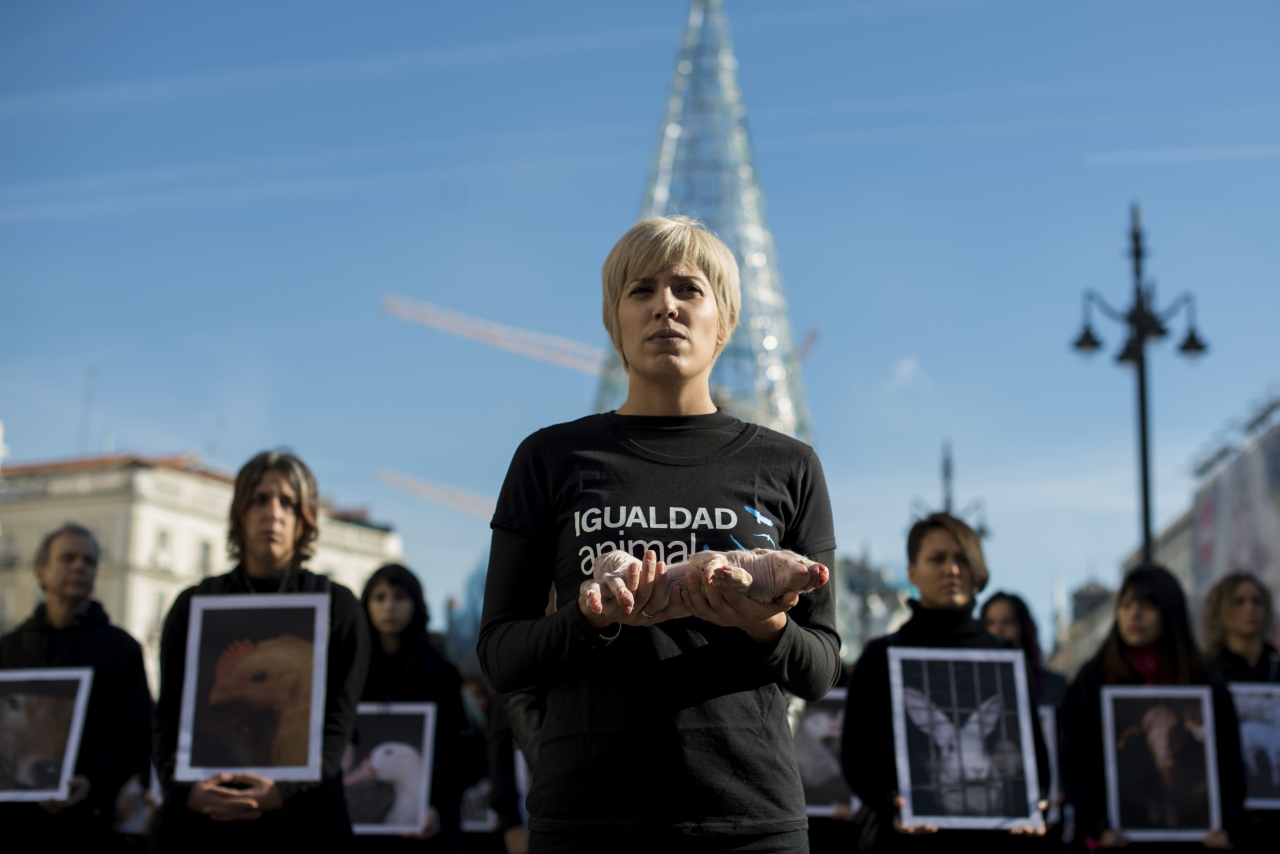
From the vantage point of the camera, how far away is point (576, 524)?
2445 mm

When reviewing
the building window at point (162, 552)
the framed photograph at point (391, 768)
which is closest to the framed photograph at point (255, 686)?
the framed photograph at point (391, 768)

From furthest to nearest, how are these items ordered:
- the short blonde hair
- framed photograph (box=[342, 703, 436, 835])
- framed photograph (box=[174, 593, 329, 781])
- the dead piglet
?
framed photograph (box=[342, 703, 436, 835]) → framed photograph (box=[174, 593, 329, 781]) → the short blonde hair → the dead piglet

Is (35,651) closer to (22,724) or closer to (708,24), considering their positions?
(22,724)

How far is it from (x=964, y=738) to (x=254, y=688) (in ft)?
8.52

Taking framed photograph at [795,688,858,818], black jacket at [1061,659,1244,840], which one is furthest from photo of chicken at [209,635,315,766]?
framed photograph at [795,688,858,818]

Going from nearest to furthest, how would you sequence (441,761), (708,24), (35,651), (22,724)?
(22,724), (35,651), (441,761), (708,24)

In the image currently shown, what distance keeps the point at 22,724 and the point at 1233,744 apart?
5.32 metres

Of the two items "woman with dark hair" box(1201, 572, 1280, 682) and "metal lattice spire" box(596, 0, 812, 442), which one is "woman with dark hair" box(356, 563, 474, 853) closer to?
"woman with dark hair" box(1201, 572, 1280, 682)

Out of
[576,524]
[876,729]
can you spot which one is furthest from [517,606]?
[876,729]

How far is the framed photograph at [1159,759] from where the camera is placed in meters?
5.92

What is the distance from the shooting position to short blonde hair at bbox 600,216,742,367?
2.59 metres

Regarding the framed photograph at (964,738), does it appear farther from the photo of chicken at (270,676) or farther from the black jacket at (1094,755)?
the photo of chicken at (270,676)

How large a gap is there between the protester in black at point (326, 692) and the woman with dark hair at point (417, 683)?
82.6 inches

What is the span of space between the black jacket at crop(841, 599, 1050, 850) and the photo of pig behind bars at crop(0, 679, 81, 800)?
10.5 feet
